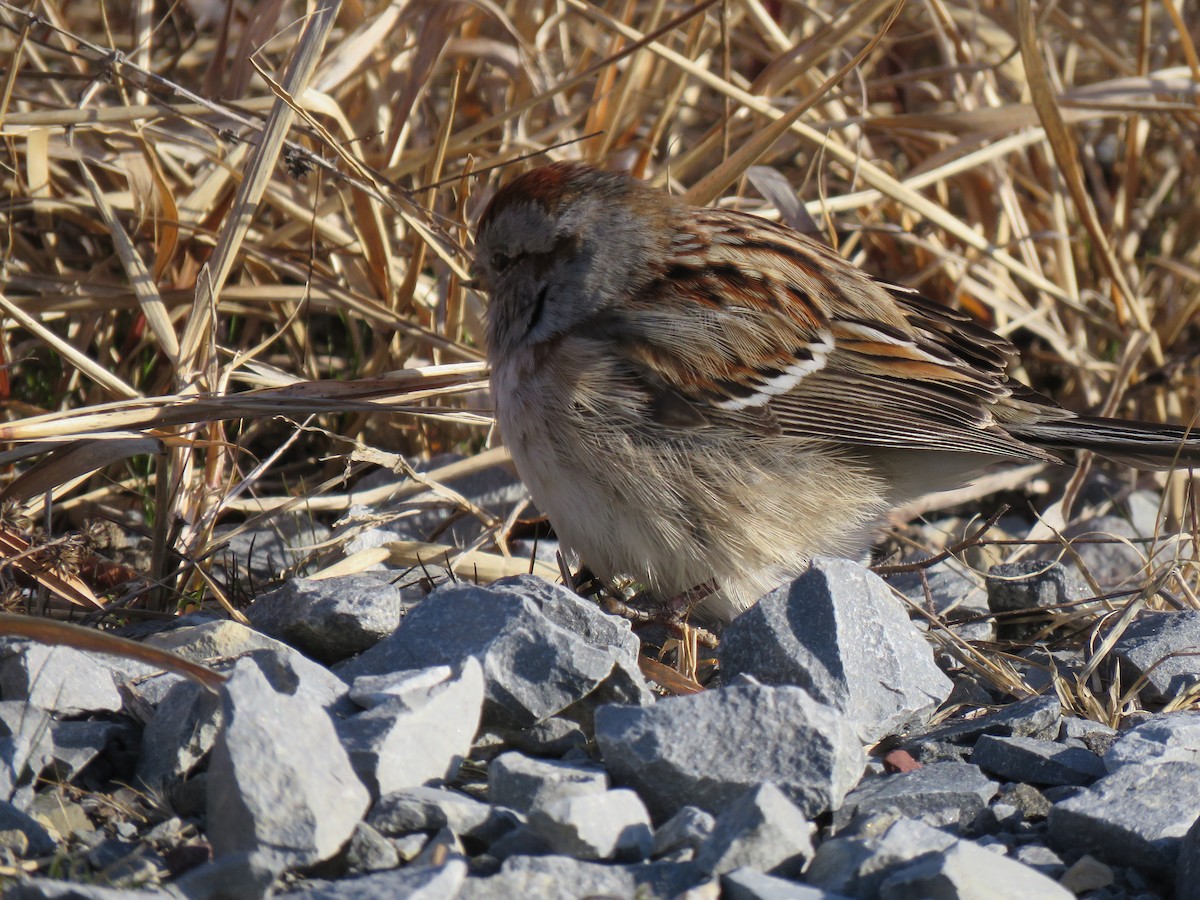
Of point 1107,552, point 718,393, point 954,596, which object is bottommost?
point 1107,552

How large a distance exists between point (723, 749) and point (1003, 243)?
10.5ft

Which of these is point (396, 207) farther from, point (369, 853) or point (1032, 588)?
point (369, 853)

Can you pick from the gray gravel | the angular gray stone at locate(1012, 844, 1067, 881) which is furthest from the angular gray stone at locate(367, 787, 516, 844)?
the angular gray stone at locate(1012, 844, 1067, 881)

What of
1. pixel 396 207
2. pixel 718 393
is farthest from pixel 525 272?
pixel 718 393

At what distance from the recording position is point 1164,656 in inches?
103

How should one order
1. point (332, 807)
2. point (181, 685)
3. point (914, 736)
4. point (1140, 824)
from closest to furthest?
point (332, 807) → point (1140, 824) → point (181, 685) → point (914, 736)

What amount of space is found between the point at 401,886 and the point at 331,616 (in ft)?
3.01

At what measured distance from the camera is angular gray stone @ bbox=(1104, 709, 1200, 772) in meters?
2.11

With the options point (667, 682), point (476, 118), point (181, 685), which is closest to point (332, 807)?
point (181, 685)

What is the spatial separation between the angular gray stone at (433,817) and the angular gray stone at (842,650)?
2.09ft

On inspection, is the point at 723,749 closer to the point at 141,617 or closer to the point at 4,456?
the point at 141,617

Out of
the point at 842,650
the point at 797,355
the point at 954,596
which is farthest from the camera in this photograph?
the point at 954,596

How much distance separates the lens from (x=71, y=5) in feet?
18.7

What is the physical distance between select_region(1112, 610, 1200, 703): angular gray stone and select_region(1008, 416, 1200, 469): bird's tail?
0.46 meters
